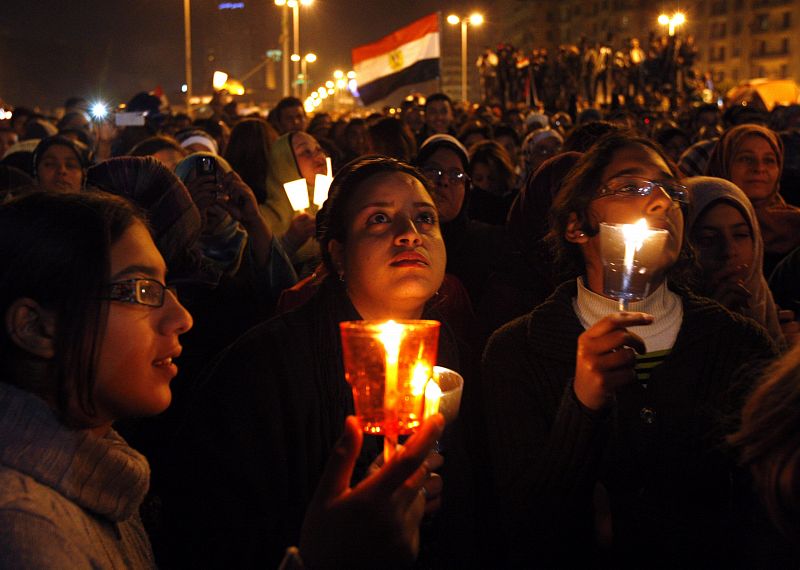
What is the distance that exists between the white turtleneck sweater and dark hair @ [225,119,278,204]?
4598mm

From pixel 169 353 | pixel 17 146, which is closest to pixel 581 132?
pixel 169 353

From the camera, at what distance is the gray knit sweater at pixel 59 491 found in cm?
146

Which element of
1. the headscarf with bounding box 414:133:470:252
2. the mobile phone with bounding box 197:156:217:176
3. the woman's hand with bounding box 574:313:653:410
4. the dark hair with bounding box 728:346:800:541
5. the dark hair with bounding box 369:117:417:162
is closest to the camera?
the dark hair with bounding box 728:346:800:541

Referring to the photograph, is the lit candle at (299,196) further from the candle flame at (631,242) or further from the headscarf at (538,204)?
the candle flame at (631,242)

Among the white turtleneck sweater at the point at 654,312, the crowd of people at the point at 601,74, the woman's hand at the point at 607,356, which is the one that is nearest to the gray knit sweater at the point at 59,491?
the woman's hand at the point at 607,356

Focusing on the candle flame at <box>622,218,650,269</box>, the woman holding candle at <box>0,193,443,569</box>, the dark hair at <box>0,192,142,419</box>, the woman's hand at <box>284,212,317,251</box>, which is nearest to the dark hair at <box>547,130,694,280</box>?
the candle flame at <box>622,218,650,269</box>

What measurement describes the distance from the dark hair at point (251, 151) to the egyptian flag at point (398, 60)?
9116 mm

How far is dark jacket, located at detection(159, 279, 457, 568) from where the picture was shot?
2307mm

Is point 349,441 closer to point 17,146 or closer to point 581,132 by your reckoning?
point 581,132

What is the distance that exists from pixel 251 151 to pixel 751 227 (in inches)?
176

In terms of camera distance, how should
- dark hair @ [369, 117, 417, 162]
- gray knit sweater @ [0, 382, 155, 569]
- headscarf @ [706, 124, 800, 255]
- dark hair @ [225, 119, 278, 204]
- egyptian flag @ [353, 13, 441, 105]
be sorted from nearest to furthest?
gray knit sweater @ [0, 382, 155, 569] < headscarf @ [706, 124, 800, 255] < dark hair @ [225, 119, 278, 204] < dark hair @ [369, 117, 417, 162] < egyptian flag @ [353, 13, 441, 105]

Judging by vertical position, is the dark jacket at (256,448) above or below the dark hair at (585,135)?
below

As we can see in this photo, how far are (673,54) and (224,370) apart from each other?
98.3 ft

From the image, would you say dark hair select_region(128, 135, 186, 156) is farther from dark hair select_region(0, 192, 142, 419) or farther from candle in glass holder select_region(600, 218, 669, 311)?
candle in glass holder select_region(600, 218, 669, 311)
